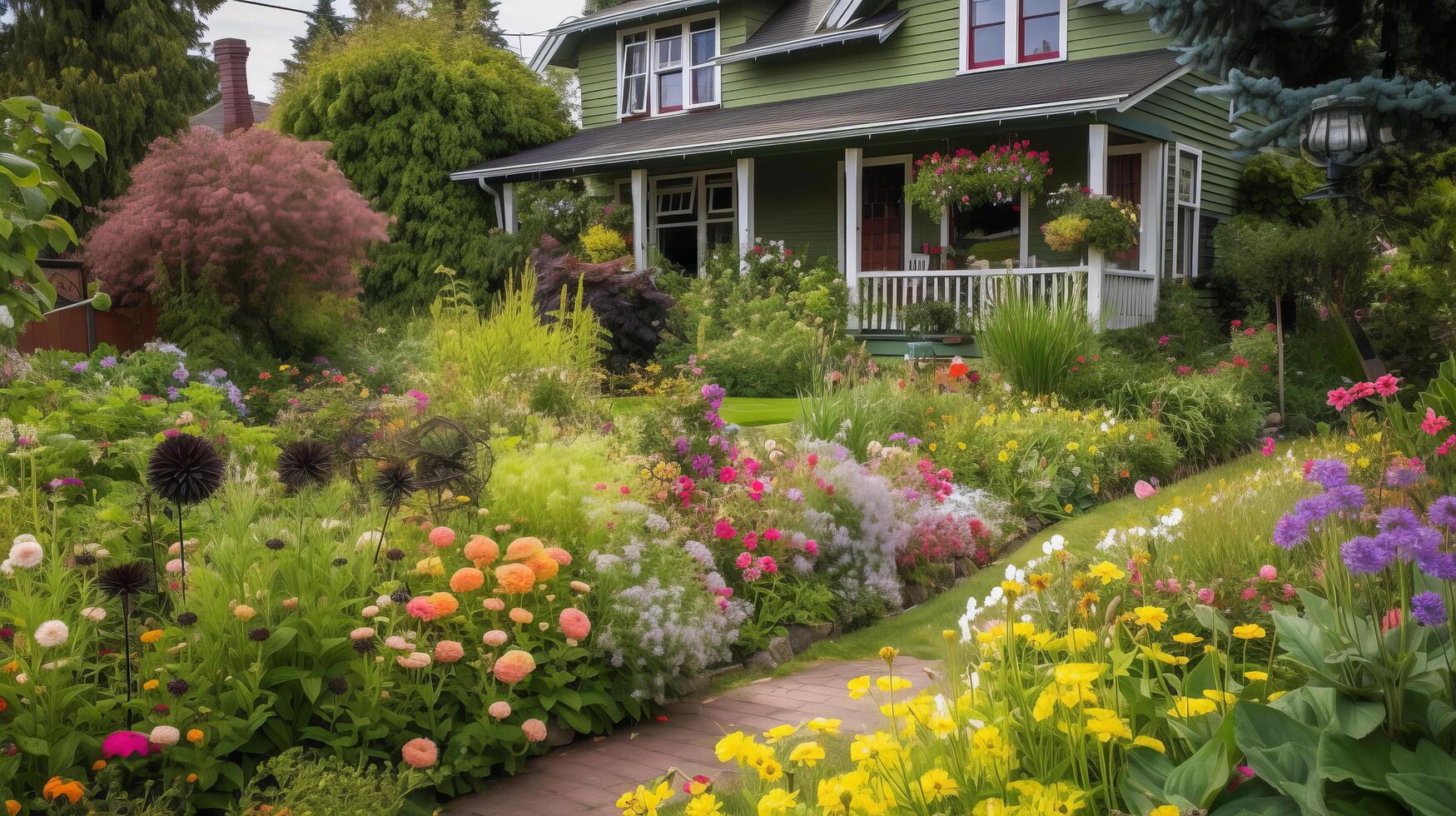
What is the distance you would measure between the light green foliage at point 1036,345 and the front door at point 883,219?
660 centimetres

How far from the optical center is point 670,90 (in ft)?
63.2

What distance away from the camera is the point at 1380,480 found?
3688 millimetres

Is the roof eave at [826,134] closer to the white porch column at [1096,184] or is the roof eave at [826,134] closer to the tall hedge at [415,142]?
the white porch column at [1096,184]

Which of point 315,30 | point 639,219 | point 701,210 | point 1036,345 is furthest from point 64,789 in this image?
point 315,30

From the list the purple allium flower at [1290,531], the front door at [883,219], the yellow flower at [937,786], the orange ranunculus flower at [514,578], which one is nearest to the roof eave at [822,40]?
the front door at [883,219]

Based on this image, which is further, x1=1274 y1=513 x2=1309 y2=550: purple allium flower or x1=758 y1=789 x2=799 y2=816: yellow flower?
x1=1274 y1=513 x2=1309 y2=550: purple allium flower

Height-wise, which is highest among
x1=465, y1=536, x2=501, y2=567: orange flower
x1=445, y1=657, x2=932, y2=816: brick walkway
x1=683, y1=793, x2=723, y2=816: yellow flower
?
x1=465, y1=536, x2=501, y2=567: orange flower

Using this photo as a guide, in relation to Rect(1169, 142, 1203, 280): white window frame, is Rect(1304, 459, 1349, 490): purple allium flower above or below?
below

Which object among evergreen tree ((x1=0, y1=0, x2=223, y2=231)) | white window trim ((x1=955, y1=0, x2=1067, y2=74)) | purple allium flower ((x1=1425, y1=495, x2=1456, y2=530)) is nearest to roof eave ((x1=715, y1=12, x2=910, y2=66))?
white window trim ((x1=955, y1=0, x2=1067, y2=74))

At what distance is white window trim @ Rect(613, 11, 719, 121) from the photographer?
18.5 meters

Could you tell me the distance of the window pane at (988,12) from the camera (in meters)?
15.4

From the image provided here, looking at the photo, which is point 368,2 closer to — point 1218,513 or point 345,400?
point 345,400

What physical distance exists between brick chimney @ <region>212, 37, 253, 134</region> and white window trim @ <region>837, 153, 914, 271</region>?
10.4 meters

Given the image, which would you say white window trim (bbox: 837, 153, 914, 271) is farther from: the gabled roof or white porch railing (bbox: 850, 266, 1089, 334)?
white porch railing (bbox: 850, 266, 1089, 334)
